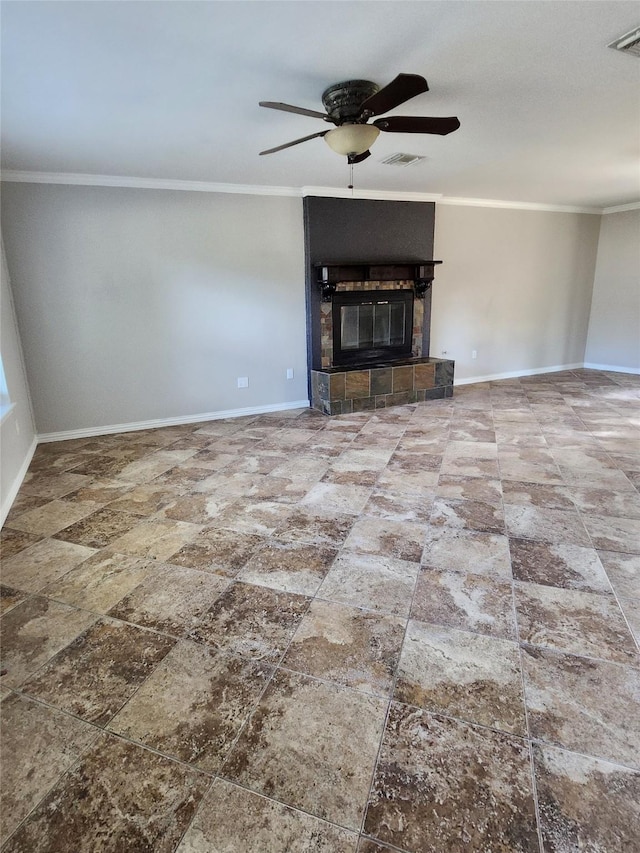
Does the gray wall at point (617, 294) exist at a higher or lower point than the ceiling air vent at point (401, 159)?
lower

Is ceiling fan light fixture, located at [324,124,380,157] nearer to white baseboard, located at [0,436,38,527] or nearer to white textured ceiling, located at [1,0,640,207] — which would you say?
white textured ceiling, located at [1,0,640,207]

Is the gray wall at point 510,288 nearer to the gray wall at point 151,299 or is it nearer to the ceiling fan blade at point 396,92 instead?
the gray wall at point 151,299

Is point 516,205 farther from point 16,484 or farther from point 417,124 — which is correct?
point 16,484

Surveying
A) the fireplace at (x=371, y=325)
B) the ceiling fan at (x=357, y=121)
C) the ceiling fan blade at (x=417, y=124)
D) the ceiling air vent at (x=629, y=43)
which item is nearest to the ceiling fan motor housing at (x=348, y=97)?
the ceiling fan at (x=357, y=121)

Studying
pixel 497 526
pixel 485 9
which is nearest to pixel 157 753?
pixel 497 526

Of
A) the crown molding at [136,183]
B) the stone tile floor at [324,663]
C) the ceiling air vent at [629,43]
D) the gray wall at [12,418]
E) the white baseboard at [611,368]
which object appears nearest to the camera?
the stone tile floor at [324,663]

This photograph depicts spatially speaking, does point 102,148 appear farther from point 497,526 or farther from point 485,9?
point 497,526

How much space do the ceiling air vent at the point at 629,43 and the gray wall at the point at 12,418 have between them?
4193 millimetres

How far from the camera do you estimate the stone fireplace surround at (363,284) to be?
515 centimetres

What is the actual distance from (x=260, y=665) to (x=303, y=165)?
4.01 meters

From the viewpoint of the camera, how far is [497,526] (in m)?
2.70

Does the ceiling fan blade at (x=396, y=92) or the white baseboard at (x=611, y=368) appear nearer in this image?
the ceiling fan blade at (x=396, y=92)

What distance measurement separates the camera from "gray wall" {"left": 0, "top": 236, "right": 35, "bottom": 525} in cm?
311

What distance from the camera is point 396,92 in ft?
6.55
